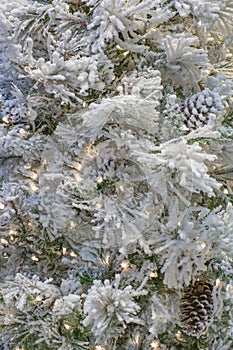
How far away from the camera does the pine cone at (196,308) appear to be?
2.89 ft

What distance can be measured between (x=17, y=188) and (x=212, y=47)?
469 millimetres

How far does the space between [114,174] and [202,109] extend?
193mm

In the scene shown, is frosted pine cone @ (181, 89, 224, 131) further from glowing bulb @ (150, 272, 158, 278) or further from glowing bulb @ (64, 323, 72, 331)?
glowing bulb @ (64, 323, 72, 331)

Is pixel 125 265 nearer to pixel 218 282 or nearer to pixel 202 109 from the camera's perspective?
pixel 218 282

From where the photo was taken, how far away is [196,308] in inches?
34.8

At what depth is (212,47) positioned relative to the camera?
0.93m

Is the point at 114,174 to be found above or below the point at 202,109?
below

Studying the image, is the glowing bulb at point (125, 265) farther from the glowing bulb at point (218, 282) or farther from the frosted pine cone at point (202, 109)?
the frosted pine cone at point (202, 109)

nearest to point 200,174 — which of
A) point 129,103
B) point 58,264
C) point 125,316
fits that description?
point 129,103

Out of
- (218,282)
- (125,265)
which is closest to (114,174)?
(125,265)

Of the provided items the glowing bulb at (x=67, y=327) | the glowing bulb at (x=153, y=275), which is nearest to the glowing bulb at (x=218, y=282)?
the glowing bulb at (x=153, y=275)

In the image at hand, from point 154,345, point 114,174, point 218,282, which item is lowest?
point 154,345

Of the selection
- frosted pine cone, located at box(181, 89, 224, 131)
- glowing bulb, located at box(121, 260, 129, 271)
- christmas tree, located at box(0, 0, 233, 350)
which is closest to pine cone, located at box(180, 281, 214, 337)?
christmas tree, located at box(0, 0, 233, 350)

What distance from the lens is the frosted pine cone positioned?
32.5 inches
